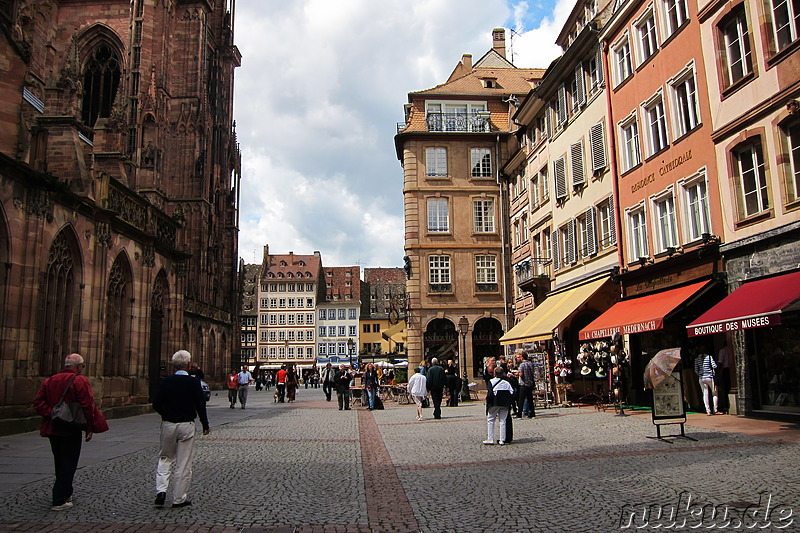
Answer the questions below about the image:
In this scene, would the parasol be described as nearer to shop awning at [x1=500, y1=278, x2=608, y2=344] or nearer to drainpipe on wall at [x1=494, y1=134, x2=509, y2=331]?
shop awning at [x1=500, y1=278, x2=608, y2=344]

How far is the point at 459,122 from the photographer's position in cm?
4184

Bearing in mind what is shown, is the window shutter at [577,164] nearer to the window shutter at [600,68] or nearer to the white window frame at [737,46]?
the window shutter at [600,68]

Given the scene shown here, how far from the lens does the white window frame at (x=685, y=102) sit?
57.0 feet

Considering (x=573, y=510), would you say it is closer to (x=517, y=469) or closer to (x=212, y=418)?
(x=517, y=469)

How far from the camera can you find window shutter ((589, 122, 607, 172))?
22922mm

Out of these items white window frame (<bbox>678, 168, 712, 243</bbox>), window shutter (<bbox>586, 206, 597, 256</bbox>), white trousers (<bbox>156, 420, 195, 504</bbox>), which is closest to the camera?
white trousers (<bbox>156, 420, 195, 504</bbox>)

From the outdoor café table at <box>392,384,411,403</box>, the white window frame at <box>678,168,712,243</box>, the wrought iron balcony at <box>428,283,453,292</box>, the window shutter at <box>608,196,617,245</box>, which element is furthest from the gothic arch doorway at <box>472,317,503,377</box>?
the white window frame at <box>678,168,712,243</box>

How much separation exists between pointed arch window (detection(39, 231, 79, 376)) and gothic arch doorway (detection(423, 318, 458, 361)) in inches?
978

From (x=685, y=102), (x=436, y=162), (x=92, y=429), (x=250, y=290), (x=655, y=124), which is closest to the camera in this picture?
(x=92, y=429)

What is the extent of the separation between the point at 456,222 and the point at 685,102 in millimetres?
22956

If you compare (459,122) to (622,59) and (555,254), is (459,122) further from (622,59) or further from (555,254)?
(622,59)

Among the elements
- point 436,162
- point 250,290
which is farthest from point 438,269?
point 250,290

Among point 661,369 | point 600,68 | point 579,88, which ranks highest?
point 579,88

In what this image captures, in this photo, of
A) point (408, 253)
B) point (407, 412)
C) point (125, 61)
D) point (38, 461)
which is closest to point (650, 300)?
point (407, 412)
